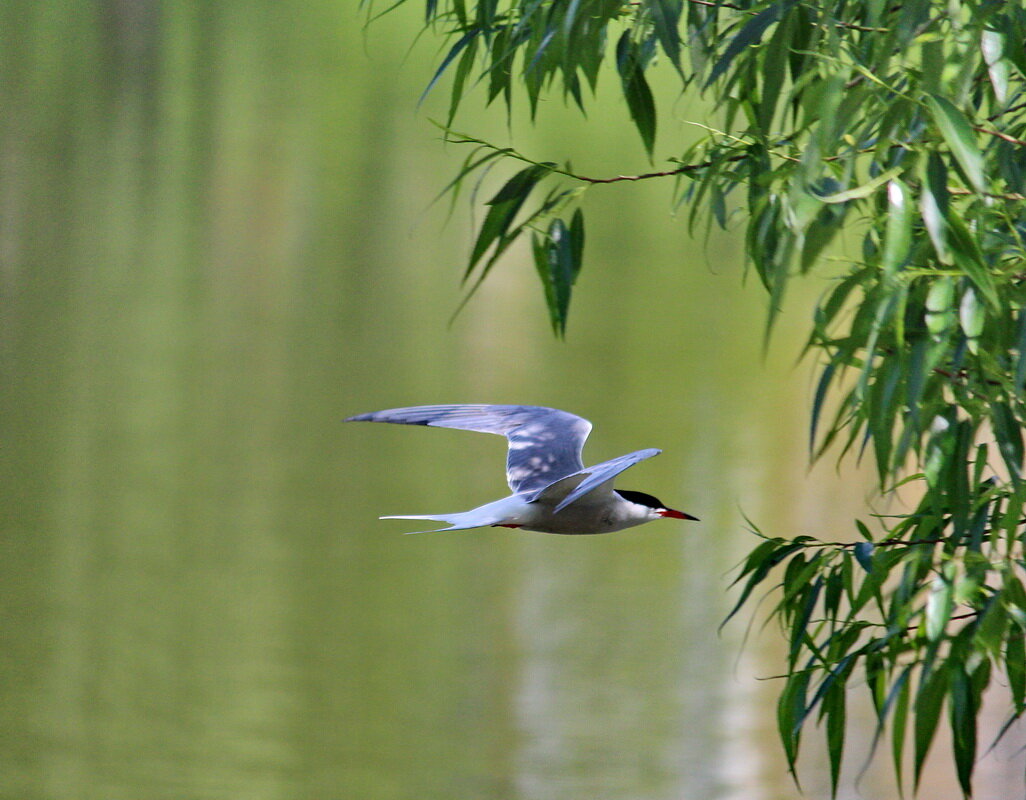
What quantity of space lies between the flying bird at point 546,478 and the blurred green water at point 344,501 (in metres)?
0.55

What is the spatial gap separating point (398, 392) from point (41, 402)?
130 centimetres

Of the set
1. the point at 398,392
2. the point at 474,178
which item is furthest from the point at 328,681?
the point at 474,178

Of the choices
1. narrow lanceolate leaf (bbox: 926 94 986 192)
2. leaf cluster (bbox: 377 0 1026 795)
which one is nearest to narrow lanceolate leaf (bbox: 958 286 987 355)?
leaf cluster (bbox: 377 0 1026 795)

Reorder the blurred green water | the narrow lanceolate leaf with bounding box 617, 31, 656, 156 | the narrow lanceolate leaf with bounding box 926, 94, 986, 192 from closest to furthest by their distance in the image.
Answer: the narrow lanceolate leaf with bounding box 926, 94, 986, 192 < the narrow lanceolate leaf with bounding box 617, 31, 656, 156 < the blurred green water

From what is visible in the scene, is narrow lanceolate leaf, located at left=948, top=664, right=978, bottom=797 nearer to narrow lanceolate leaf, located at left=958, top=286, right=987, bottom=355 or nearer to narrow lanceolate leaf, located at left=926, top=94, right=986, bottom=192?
narrow lanceolate leaf, located at left=958, top=286, right=987, bottom=355

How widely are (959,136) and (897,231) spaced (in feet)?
0.26

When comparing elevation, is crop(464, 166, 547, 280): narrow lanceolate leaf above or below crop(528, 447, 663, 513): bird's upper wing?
above

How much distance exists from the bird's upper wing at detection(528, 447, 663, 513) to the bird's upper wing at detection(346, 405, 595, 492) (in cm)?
11

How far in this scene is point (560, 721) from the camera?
3.66m

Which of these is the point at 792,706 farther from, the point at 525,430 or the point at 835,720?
the point at 525,430

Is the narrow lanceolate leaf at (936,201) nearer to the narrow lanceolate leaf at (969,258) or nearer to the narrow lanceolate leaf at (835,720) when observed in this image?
the narrow lanceolate leaf at (969,258)

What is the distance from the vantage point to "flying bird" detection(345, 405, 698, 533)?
3.66 feet

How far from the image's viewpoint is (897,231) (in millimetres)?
948

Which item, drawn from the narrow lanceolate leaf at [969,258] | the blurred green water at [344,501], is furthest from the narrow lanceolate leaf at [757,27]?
the blurred green water at [344,501]
